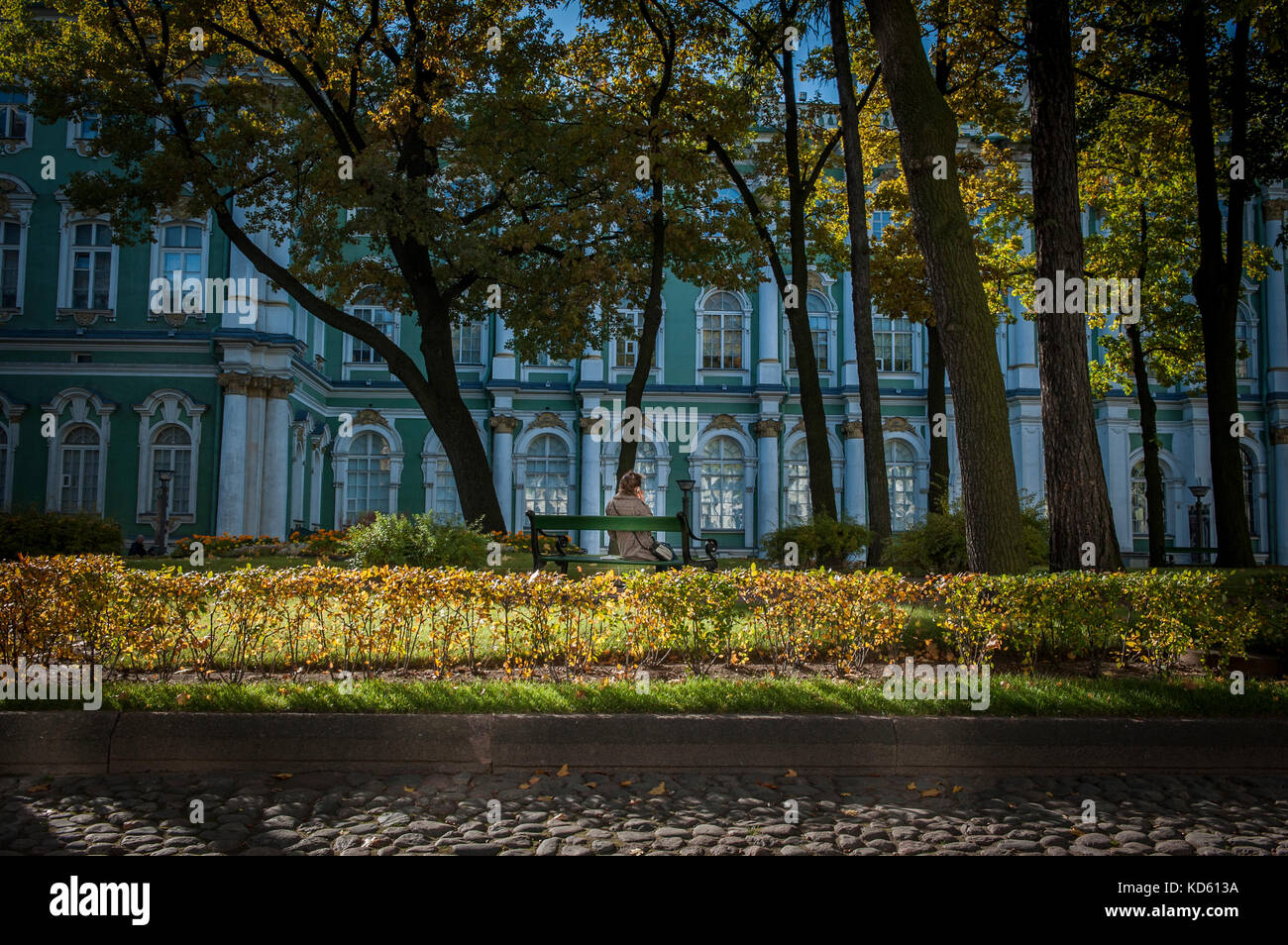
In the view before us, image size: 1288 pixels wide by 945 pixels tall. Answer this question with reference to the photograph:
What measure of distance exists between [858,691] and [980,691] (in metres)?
0.75

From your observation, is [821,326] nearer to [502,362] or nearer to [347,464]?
[502,362]

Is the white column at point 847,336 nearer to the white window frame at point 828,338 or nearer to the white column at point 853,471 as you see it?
the white window frame at point 828,338

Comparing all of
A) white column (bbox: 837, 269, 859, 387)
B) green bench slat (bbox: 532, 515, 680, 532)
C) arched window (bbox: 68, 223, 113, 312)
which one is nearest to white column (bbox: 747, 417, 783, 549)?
white column (bbox: 837, 269, 859, 387)

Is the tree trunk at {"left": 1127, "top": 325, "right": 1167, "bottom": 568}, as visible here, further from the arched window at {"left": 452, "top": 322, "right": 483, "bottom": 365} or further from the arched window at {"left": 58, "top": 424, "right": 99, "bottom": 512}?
the arched window at {"left": 58, "top": 424, "right": 99, "bottom": 512}

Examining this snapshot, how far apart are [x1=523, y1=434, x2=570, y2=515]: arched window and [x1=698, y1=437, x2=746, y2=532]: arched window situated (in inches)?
171

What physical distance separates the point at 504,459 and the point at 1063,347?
22.4 metres

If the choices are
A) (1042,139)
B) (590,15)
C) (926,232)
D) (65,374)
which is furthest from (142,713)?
(65,374)

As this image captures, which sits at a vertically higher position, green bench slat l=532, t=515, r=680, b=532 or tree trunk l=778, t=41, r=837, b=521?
tree trunk l=778, t=41, r=837, b=521

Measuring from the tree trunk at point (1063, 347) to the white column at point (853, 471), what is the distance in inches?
827

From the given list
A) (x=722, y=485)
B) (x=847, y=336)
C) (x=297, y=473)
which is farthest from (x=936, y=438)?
(x=297, y=473)

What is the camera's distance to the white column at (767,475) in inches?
1193

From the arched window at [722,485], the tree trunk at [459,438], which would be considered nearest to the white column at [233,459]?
the tree trunk at [459,438]

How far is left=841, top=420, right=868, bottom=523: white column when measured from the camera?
30359 millimetres

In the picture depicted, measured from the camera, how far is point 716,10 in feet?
54.2
